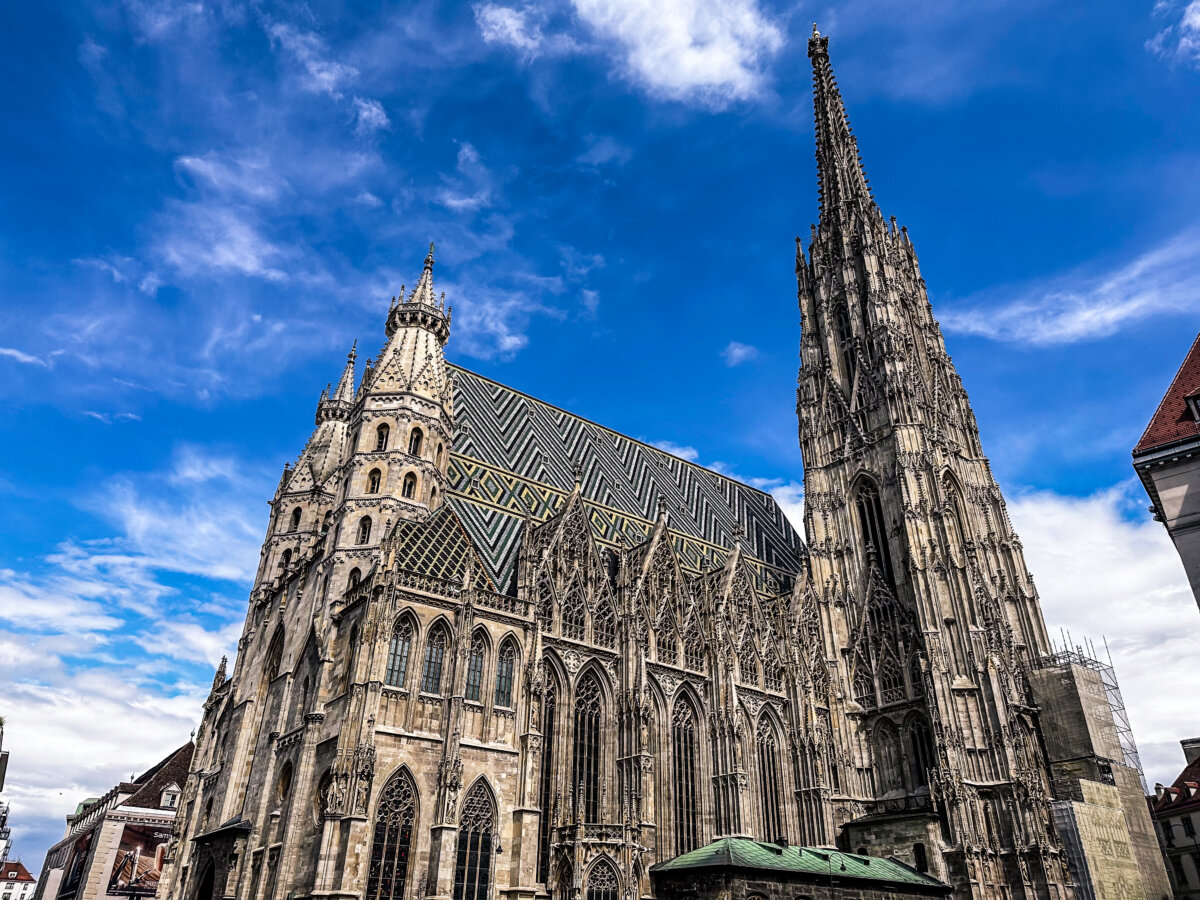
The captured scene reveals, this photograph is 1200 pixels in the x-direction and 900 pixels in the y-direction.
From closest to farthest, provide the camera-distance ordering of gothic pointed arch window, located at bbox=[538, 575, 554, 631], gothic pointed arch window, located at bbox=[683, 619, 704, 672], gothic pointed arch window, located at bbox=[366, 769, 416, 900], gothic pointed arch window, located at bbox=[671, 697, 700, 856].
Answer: gothic pointed arch window, located at bbox=[366, 769, 416, 900]
gothic pointed arch window, located at bbox=[538, 575, 554, 631]
gothic pointed arch window, located at bbox=[671, 697, 700, 856]
gothic pointed arch window, located at bbox=[683, 619, 704, 672]

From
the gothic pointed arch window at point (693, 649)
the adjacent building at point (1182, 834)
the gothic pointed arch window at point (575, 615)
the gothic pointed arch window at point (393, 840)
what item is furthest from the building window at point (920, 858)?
the adjacent building at point (1182, 834)

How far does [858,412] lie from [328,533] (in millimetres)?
29875

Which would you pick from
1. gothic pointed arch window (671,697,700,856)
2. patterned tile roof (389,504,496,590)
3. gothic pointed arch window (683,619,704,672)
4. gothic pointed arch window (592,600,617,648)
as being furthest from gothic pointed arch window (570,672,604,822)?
patterned tile roof (389,504,496,590)

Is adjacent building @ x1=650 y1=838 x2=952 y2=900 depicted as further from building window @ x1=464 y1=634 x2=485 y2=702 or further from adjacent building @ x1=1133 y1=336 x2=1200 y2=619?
adjacent building @ x1=1133 y1=336 x2=1200 y2=619

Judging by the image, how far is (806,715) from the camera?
36.8 meters

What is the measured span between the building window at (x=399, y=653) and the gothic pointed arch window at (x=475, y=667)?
2135 mm

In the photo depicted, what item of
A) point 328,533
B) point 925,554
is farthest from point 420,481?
point 925,554

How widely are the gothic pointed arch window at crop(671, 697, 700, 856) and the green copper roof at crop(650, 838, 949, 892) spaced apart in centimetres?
287

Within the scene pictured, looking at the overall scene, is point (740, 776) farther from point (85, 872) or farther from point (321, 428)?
point (85, 872)

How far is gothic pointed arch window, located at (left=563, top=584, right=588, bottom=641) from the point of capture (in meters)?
30.9

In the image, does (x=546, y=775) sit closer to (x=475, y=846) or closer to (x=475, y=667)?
(x=475, y=846)

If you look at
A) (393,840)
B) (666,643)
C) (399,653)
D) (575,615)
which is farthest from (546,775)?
(666,643)

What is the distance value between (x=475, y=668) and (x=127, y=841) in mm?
34393

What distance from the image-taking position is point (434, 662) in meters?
26.8
